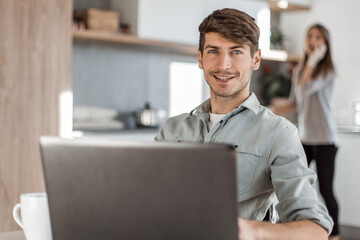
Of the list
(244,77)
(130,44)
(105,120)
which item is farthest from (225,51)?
(130,44)

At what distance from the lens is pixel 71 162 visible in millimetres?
836

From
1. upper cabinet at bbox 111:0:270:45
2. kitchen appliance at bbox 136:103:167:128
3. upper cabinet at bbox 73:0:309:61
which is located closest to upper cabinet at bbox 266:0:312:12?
upper cabinet at bbox 73:0:309:61

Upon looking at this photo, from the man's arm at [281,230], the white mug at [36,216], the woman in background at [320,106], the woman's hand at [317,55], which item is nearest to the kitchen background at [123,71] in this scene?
the woman in background at [320,106]

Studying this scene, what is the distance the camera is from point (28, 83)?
10.5 ft

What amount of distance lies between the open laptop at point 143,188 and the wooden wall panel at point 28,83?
2.34 meters

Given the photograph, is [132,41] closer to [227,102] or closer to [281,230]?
[227,102]

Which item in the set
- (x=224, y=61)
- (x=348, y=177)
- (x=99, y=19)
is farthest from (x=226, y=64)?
(x=348, y=177)

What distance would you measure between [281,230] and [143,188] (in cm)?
40

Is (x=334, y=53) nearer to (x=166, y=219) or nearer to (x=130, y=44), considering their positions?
(x=130, y=44)

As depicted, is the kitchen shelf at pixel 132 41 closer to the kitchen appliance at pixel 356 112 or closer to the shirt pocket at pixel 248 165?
the kitchen appliance at pixel 356 112

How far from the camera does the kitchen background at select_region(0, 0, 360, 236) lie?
314cm

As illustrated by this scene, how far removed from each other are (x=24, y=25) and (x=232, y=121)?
1989 millimetres

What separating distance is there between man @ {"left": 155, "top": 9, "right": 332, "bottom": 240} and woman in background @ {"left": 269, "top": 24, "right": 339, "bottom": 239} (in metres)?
2.67

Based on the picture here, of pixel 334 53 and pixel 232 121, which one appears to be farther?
pixel 334 53
